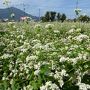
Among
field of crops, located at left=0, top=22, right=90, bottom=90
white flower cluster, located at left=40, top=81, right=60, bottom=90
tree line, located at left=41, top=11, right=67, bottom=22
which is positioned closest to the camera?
white flower cluster, located at left=40, top=81, right=60, bottom=90

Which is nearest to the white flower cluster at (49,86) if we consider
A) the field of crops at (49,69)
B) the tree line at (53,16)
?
the field of crops at (49,69)

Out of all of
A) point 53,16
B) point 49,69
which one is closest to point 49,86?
point 49,69

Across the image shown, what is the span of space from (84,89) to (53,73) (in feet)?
1.69

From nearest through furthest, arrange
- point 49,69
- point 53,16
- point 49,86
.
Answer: point 49,86 → point 49,69 → point 53,16

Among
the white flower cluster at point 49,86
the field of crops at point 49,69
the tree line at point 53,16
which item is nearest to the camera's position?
the white flower cluster at point 49,86

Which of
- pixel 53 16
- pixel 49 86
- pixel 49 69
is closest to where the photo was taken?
pixel 49 86

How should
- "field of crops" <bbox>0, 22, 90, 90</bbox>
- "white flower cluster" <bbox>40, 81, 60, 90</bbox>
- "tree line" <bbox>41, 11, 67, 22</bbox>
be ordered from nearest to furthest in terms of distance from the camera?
"white flower cluster" <bbox>40, 81, 60, 90</bbox> → "field of crops" <bbox>0, 22, 90, 90</bbox> → "tree line" <bbox>41, 11, 67, 22</bbox>

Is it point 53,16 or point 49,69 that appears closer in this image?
point 49,69

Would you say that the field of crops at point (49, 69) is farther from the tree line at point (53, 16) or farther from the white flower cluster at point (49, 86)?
the tree line at point (53, 16)

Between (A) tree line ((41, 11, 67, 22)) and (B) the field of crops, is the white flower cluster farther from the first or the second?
(A) tree line ((41, 11, 67, 22))

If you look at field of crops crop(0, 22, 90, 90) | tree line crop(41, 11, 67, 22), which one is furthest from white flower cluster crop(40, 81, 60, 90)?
tree line crop(41, 11, 67, 22)

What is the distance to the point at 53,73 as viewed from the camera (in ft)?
12.7

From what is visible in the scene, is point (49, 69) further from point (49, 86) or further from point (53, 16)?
point (53, 16)

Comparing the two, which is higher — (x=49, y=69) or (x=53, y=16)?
(x=49, y=69)
